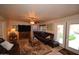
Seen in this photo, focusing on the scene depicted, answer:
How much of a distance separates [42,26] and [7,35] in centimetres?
72

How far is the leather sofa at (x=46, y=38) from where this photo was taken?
2123 millimetres

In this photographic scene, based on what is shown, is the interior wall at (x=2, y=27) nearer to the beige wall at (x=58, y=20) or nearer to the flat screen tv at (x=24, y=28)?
the flat screen tv at (x=24, y=28)

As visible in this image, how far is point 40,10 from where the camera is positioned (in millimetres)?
1979

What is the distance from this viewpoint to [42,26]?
2.10 m

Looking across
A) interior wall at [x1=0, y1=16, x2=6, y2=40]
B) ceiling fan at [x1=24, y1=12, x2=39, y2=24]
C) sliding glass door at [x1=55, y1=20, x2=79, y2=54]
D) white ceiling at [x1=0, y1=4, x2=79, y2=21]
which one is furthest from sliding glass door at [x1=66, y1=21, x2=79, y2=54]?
interior wall at [x1=0, y1=16, x2=6, y2=40]

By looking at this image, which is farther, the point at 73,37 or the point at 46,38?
the point at 46,38

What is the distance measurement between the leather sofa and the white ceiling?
0.32m

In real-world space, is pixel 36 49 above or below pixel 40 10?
below

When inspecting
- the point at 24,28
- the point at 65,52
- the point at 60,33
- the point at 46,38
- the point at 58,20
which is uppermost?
the point at 58,20

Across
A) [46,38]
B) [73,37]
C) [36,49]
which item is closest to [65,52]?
[73,37]

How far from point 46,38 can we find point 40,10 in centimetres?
59

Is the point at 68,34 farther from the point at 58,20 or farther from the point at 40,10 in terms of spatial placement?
the point at 40,10
